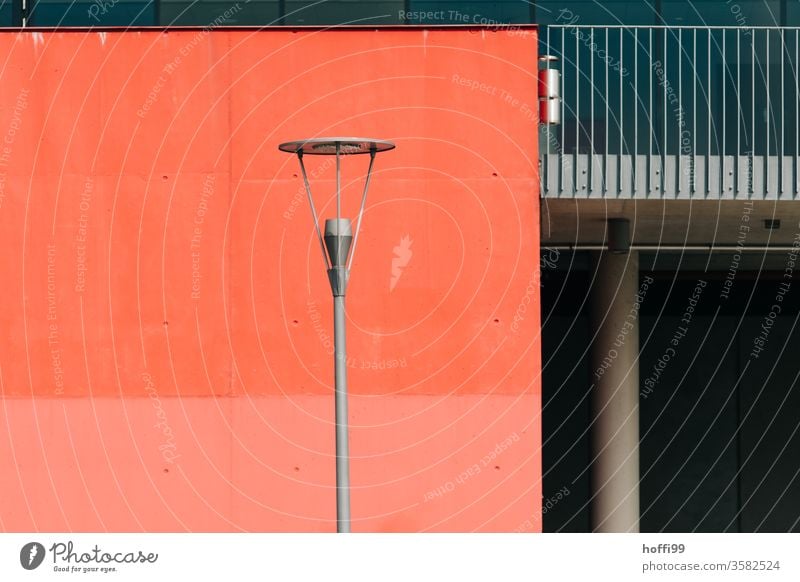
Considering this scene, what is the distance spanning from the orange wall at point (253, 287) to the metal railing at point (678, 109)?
1.29m

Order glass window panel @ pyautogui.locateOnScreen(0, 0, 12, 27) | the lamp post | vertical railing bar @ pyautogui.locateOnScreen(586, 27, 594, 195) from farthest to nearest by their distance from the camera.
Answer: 1. glass window panel @ pyautogui.locateOnScreen(0, 0, 12, 27)
2. vertical railing bar @ pyautogui.locateOnScreen(586, 27, 594, 195)
3. the lamp post

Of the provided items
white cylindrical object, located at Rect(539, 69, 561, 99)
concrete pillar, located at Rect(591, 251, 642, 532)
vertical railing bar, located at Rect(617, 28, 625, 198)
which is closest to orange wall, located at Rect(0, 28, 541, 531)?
white cylindrical object, located at Rect(539, 69, 561, 99)

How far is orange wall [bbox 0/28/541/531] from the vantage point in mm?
13047

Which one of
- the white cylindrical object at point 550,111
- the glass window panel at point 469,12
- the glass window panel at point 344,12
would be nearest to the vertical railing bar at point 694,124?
the white cylindrical object at point 550,111

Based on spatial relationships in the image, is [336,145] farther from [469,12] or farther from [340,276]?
[469,12]

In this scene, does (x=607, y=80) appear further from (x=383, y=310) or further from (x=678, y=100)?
(x=383, y=310)

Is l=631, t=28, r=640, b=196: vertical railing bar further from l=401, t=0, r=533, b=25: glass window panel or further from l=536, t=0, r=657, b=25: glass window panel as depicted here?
l=401, t=0, r=533, b=25: glass window panel

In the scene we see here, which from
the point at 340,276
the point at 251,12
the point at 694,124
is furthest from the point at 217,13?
the point at 694,124

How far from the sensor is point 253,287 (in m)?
13.1

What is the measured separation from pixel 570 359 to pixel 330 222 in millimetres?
9675

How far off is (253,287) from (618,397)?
5.76 meters

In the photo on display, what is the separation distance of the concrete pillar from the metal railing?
83.3 inches

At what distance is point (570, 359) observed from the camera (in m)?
19.7

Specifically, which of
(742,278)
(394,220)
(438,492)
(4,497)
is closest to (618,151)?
(394,220)
